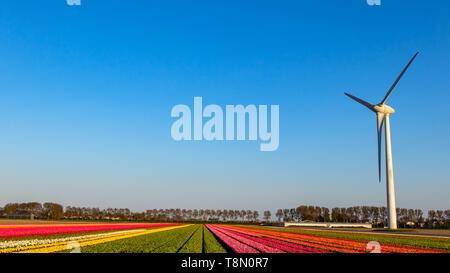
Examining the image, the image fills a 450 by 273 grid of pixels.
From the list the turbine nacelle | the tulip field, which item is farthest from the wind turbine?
the tulip field

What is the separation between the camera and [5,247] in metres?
23.5

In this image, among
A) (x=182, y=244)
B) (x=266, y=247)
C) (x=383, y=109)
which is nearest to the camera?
(x=266, y=247)

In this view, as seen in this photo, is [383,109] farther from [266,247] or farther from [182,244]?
[182,244]

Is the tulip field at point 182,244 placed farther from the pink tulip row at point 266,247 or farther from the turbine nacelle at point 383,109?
the turbine nacelle at point 383,109

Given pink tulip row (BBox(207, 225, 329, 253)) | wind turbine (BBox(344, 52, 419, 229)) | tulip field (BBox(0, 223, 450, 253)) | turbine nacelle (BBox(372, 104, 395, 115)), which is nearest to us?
tulip field (BBox(0, 223, 450, 253))

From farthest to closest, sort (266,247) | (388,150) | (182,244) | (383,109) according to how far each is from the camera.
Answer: (383,109)
(388,150)
(182,244)
(266,247)

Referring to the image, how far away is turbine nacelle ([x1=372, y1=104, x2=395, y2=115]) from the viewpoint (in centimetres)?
7462

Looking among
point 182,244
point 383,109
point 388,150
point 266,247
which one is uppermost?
point 383,109

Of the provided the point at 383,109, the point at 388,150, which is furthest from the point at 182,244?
the point at 383,109

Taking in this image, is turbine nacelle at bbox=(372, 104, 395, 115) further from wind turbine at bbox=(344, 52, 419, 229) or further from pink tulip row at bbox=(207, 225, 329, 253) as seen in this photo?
pink tulip row at bbox=(207, 225, 329, 253)

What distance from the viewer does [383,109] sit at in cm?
7481

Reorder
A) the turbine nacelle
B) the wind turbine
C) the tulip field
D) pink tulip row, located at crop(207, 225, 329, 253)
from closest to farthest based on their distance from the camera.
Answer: the tulip field → pink tulip row, located at crop(207, 225, 329, 253) → the wind turbine → the turbine nacelle
